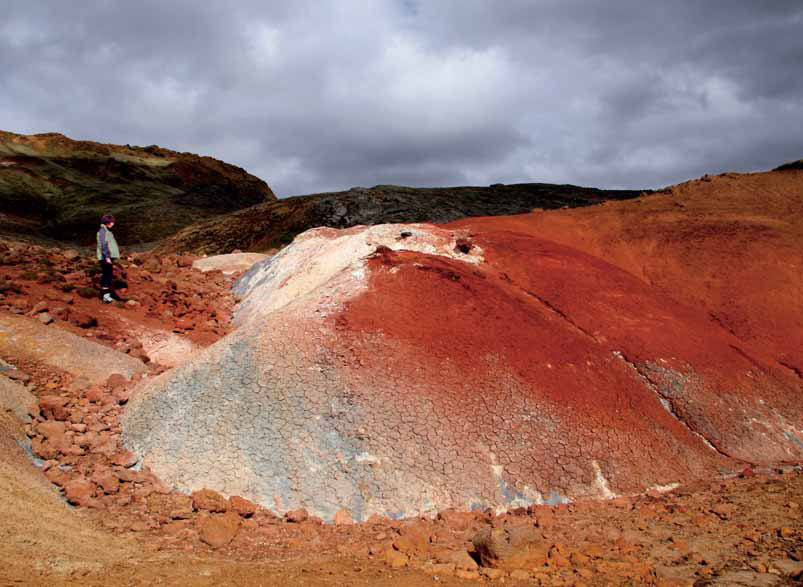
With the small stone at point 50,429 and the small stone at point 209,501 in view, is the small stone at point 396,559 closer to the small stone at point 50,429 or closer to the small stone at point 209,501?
the small stone at point 209,501

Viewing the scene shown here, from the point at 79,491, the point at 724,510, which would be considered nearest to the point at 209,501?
the point at 79,491

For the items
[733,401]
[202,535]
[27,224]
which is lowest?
[202,535]

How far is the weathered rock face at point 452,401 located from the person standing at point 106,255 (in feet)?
11.7

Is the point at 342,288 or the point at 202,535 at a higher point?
the point at 342,288

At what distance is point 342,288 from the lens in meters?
6.45

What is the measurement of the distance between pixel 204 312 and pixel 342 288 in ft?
12.9

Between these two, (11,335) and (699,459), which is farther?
(11,335)

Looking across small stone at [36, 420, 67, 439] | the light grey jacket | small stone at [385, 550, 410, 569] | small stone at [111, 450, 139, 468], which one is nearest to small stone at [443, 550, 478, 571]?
small stone at [385, 550, 410, 569]

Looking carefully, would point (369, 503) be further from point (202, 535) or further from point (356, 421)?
point (202, 535)

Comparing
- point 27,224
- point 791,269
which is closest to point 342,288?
point 791,269

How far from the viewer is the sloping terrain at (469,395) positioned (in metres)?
4.71

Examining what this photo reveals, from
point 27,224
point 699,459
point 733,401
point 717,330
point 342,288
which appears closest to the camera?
point 699,459

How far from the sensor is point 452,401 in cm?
518

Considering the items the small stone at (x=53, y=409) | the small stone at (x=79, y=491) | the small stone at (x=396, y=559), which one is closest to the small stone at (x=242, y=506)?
the small stone at (x=79, y=491)
